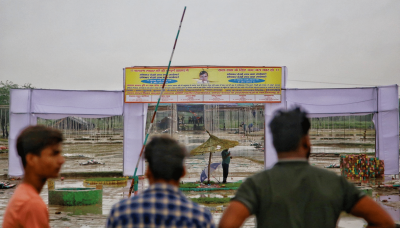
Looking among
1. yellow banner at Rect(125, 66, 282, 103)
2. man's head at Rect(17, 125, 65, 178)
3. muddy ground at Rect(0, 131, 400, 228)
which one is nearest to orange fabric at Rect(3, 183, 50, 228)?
man's head at Rect(17, 125, 65, 178)

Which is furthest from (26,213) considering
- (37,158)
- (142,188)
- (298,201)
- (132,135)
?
(132,135)

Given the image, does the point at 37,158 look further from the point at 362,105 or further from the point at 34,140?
the point at 362,105

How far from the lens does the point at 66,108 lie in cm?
1445

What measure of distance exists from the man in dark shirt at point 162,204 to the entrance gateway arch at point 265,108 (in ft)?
40.0

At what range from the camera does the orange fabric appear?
78.1 inches

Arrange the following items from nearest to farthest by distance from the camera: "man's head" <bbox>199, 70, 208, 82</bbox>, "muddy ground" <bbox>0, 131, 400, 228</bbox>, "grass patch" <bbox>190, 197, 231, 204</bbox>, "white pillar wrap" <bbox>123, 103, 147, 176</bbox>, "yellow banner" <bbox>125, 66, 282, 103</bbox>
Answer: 1. "muddy ground" <bbox>0, 131, 400, 228</bbox>
2. "grass patch" <bbox>190, 197, 231, 204</bbox>
3. "yellow banner" <bbox>125, 66, 282, 103</bbox>
4. "man's head" <bbox>199, 70, 208, 82</bbox>
5. "white pillar wrap" <bbox>123, 103, 147, 176</bbox>

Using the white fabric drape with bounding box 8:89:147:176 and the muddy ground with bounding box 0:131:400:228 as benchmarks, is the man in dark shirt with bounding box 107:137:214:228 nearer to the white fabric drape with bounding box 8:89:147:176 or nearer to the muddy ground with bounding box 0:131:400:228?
the muddy ground with bounding box 0:131:400:228

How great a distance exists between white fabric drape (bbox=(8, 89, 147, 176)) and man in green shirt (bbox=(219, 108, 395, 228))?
12.8 meters

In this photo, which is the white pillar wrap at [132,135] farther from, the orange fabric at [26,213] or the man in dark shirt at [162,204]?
the man in dark shirt at [162,204]

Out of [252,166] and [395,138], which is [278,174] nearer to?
[395,138]

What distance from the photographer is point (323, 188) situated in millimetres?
2027

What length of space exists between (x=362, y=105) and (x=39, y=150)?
13.9 meters

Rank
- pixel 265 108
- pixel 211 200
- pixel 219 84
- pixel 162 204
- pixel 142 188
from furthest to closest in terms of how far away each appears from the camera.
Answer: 1. pixel 265 108
2. pixel 219 84
3. pixel 142 188
4. pixel 211 200
5. pixel 162 204

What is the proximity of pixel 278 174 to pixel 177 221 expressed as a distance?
0.58m
